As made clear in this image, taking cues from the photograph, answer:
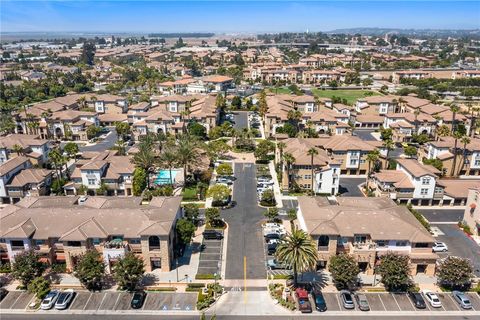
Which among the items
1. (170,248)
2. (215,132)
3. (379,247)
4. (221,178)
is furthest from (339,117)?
(170,248)

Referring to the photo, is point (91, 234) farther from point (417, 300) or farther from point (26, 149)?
point (26, 149)

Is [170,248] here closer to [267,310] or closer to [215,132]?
[267,310]

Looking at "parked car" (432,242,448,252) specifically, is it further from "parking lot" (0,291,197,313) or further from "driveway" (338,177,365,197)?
"parking lot" (0,291,197,313)

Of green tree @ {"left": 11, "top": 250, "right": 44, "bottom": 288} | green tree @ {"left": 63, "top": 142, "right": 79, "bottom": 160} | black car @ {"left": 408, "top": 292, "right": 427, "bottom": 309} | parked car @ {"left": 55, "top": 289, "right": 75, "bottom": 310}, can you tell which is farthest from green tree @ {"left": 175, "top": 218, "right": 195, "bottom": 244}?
green tree @ {"left": 63, "top": 142, "right": 79, "bottom": 160}

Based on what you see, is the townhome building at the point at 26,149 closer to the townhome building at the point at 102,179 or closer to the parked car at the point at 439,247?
the townhome building at the point at 102,179

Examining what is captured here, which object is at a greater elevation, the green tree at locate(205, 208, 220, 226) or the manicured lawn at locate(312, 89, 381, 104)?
the manicured lawn at locate(312, 89, 381, 104)

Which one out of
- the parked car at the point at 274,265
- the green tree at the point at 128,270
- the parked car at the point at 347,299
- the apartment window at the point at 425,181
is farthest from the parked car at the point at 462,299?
the green tree at the point at 128,270
